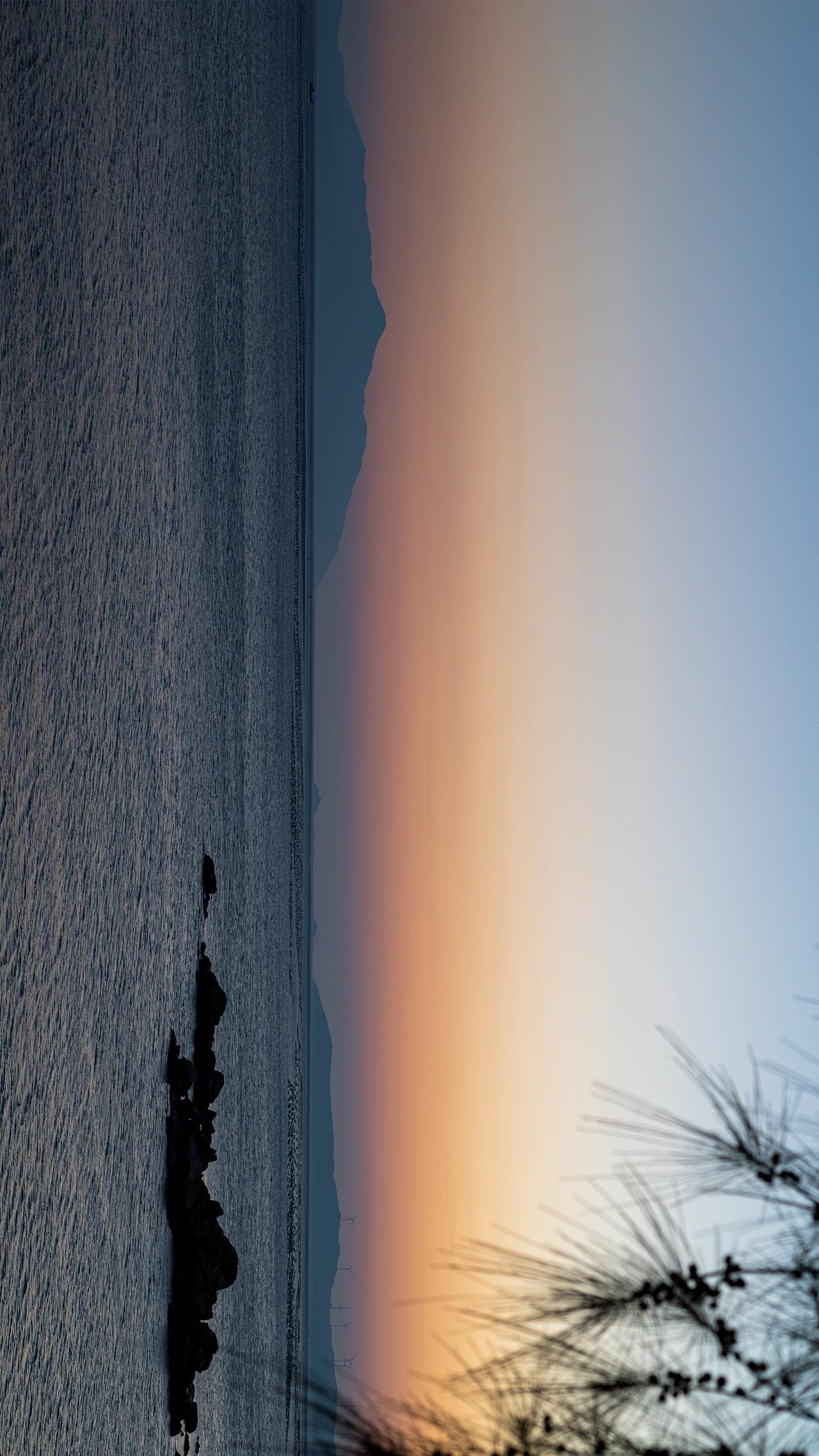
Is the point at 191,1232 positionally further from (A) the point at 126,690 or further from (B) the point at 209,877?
(A) the point at 126,690

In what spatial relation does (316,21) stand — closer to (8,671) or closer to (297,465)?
(297,465)

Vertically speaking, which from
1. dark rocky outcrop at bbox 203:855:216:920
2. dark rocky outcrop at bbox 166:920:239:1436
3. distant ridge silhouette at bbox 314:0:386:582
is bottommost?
dark rocky outcrop at bbox 166:920:239:1436

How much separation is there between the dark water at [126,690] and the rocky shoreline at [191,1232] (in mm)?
55

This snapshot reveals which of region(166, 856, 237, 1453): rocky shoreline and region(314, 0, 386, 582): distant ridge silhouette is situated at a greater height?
region(314, 0, 386, 582): distant ridge silhouette

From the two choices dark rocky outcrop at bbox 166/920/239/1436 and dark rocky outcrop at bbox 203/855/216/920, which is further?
dark rocky outcrop at bbox 203/855/216/920

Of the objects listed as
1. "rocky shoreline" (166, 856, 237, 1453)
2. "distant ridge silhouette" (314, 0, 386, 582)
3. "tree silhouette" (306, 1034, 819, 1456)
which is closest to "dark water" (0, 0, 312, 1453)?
"rocky shoreline" (166, 856, 237, 1453)

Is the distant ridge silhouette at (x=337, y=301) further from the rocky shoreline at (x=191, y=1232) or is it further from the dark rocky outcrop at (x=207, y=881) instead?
the rocky shoreline at (x=191, y=1232)

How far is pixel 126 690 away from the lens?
1.60m

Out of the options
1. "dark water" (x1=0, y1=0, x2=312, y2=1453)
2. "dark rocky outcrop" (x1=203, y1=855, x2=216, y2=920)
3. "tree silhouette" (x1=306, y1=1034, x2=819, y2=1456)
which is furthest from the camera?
"dark rocky outcrop" (x1=203, y1=855, x2=216, y2=920)

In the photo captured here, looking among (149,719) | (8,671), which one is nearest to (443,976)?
(149,719)

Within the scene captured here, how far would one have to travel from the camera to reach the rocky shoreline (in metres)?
1.84

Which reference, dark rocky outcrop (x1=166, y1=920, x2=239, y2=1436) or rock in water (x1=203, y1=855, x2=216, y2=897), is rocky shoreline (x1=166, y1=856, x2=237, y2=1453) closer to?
dark rocky outcrop (x1=166, y1=920, x2=239, y2=1436)

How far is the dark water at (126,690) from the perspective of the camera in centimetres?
115

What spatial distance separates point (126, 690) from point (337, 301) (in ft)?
9.89
